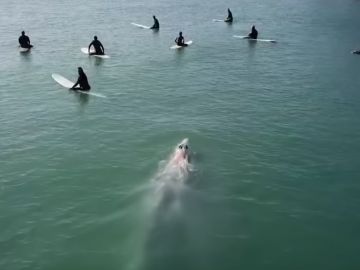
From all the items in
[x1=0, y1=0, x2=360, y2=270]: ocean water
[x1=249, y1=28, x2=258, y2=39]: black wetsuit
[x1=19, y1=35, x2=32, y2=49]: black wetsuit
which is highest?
[x1=249, y1=28, x2=258, y2=39]: black wetsuit

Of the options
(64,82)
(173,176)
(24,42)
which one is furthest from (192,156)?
(24,42)

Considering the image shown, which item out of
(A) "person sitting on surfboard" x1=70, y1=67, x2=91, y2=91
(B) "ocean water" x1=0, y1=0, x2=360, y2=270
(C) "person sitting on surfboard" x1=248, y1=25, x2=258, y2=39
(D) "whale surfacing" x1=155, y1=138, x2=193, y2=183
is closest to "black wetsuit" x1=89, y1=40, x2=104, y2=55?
(B) "ocean water" x1=0, y1=0, x2=360, y2=270

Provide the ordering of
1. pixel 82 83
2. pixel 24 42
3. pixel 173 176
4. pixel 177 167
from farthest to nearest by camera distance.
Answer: pixel 24 42
pixel 82 83
pixel 177 167
pixel 173 176

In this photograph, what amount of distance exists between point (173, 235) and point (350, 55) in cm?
3711

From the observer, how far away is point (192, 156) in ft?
88.7

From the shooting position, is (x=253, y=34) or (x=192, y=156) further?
(x=253, y=34)

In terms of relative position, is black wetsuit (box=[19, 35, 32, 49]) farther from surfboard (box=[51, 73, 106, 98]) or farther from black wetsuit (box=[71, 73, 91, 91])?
black wetsuit (box=[71, 73, 91, 91])

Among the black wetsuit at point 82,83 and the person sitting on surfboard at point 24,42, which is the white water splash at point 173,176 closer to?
the black wetsuit at point 82,83

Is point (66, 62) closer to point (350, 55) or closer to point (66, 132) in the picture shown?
point (66, 132)

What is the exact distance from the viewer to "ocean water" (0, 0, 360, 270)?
19.6 m

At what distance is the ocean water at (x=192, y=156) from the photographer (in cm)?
1959

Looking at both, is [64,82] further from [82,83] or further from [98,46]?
[98,46]

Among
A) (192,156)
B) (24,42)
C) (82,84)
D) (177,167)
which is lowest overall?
(192,156)

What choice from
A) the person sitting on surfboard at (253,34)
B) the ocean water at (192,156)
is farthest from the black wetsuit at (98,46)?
the person sitting on surfboard at (253,34)
